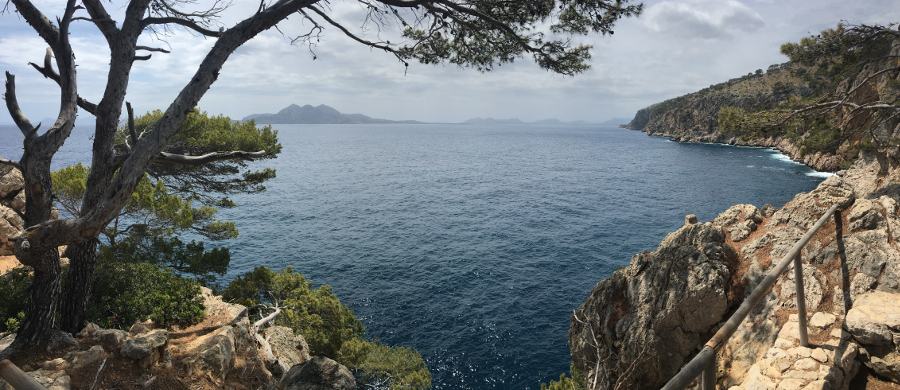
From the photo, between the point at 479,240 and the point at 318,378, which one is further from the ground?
the point at 318,378

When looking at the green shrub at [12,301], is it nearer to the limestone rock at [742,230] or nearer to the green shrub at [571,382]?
the green shrub at [571,382]

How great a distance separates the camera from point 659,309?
14.5 meters

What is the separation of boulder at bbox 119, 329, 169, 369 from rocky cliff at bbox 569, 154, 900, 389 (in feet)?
33.2

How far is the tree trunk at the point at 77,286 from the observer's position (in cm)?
920

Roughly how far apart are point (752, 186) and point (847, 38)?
2160 inches

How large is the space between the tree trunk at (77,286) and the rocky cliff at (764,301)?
1212cm

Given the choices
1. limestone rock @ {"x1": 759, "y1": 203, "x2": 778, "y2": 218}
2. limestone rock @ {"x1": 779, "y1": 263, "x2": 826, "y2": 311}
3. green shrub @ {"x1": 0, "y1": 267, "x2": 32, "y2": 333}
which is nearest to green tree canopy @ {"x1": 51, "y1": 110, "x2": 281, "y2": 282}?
green shrub @ {"x1": 0, "y1": 267, "x2": 32, "y2": 333}

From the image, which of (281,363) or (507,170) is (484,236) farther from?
(507,170)

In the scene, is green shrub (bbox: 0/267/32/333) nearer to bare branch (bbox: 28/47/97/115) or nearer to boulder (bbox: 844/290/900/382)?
bare branch (bbox: 28/47/97/115)

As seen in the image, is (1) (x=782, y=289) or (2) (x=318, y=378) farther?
(1) (x=782, y=289)

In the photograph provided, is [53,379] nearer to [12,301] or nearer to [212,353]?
[212,353]

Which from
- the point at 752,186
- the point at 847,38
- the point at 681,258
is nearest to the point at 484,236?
the point at 681,258

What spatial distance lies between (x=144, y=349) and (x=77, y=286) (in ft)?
7.90

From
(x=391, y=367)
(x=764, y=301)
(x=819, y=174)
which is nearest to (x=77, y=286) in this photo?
(x=391, y=367)
